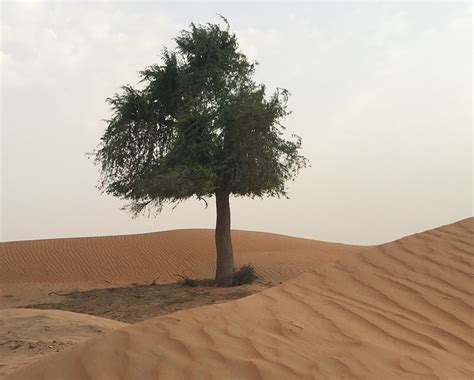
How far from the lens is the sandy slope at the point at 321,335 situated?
3.68 m

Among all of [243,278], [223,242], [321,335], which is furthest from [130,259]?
[321,335]

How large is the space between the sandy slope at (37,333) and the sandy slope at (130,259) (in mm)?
10114

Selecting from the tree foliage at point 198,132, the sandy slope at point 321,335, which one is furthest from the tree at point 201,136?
the sandy slope at point 321,335

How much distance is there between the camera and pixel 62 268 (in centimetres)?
2688

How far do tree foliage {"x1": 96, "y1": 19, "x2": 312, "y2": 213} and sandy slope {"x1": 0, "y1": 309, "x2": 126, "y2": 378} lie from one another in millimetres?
6781

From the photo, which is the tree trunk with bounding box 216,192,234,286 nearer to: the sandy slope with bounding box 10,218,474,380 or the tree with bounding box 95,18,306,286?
the tree with bounding box 95,18,306,286

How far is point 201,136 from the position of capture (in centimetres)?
1603

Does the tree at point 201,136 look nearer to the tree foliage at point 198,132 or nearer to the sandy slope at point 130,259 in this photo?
the tree foliage at point 198,132

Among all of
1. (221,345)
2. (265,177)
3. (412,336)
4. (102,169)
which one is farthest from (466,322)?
(102,169)

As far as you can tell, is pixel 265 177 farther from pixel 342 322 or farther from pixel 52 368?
pixel 52 368

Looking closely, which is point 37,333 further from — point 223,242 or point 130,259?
point 130,259

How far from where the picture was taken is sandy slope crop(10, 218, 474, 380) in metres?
3.68

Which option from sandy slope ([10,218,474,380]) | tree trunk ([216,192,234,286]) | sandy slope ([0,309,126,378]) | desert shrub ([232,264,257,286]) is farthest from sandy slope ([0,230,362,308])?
sandy slope ([10,218,474,380])

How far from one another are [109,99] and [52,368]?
1456 cm
